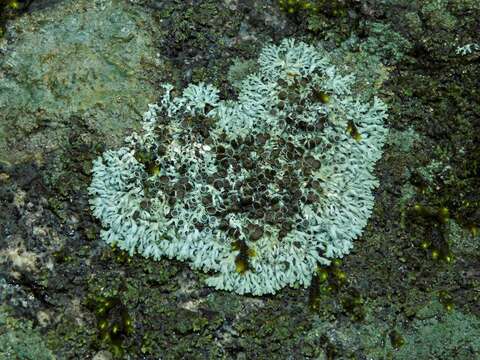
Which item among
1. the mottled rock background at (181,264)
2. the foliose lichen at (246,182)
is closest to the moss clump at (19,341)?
the mottled rock background at (181,264)

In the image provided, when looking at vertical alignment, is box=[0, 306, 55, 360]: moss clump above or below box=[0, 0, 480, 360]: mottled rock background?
below

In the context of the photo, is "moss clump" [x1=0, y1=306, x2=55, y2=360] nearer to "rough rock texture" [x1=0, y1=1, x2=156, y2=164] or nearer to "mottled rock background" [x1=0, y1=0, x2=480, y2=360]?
"mottled rock background" [x1=0, y1=0, x2=480, y2=360]

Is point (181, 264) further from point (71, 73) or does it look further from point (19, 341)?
point (71, 73)

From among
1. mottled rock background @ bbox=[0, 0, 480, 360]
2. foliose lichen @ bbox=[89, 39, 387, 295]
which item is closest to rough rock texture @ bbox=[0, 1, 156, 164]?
mottled rock background @ bbox=[0, 0, 480, 360]

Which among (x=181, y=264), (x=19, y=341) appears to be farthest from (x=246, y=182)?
(x=19, y=341)

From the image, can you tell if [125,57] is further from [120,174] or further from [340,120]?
[340,120]

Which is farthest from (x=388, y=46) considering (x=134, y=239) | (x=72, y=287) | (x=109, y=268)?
(x=72, y=287)
